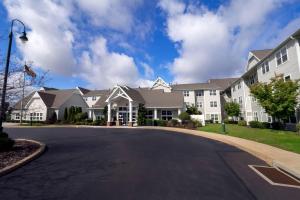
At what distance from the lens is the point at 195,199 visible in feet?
16.3

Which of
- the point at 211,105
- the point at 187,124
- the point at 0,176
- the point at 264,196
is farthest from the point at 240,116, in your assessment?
the point at 0,176

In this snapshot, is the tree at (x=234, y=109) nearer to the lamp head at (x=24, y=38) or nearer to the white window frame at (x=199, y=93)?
the white window frame at (x=199, y=93)

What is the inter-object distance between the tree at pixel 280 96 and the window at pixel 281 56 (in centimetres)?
244

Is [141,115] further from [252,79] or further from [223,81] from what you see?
[223,81]

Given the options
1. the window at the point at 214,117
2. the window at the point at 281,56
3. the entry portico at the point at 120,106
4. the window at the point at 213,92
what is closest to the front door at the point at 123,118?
the entry portico at the point at 120,106

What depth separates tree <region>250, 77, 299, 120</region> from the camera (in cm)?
1912

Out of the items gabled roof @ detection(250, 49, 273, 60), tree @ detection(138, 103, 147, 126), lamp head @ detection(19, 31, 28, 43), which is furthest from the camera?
tree @ detection(138, 103, 147, 126)

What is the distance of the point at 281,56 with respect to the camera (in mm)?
22406

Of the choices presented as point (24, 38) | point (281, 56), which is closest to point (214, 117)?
point (281, 56)

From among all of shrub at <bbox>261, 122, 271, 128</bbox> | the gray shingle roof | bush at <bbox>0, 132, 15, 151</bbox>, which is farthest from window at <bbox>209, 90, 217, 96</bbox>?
bush at <bbox>0, 132, 15, 151</bbox>

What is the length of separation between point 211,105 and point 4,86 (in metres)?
43.5

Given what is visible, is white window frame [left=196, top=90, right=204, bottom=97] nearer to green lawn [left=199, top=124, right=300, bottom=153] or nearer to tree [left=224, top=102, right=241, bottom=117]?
tree [left=224, top=102, right=241, bottom=117]

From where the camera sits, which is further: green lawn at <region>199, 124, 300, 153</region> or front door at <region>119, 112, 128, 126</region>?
front door at <region>119, 112, 128, 126</region>

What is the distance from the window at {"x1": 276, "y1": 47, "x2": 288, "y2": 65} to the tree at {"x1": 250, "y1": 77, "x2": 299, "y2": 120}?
2.44 m
